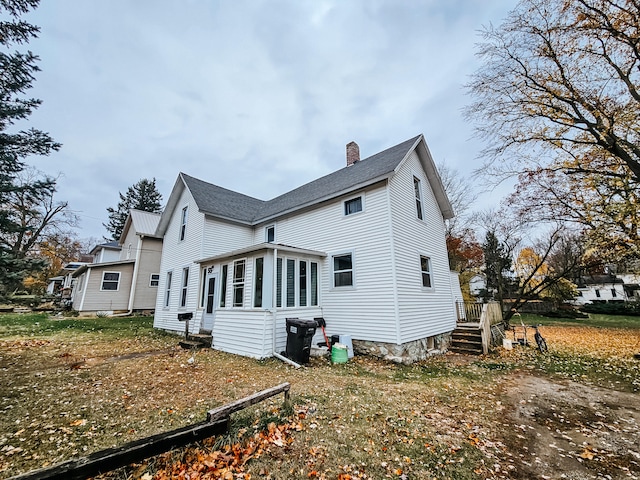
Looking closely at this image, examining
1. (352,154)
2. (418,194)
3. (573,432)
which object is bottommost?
(573,432)

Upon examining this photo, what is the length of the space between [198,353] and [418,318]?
25.5ft

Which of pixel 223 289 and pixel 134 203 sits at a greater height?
pixel 134 203

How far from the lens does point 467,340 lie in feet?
35.4

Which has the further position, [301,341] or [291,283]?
[291,283]

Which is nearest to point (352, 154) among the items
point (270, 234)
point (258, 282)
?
point (270, 234)

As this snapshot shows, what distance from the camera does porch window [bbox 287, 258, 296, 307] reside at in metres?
9.20

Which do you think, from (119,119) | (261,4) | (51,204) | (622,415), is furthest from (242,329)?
(51,204)

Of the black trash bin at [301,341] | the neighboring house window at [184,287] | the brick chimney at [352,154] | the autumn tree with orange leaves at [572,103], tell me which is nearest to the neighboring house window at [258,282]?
the black trash bin at [301,341]

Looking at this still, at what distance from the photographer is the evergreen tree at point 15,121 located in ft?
19.7

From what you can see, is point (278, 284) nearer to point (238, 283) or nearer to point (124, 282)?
point (238, 283)

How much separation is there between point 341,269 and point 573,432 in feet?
22.8

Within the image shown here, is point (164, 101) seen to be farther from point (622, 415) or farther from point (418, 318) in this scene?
point (622, 415)

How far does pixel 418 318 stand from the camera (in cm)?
919

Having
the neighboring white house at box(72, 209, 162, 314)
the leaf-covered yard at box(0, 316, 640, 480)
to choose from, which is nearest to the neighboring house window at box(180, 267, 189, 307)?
the leaf-covered yard at box(0, 316, 640, 480)
